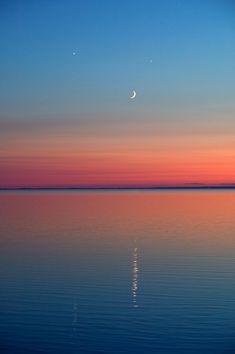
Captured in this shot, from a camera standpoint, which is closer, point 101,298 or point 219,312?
point 219,312

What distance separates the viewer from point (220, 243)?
25016mm

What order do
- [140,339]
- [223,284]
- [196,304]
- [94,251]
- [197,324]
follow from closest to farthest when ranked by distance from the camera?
[140,339]
[197,324]
[196,304]
[223,284]
[94,251]

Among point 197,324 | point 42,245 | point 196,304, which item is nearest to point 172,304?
point 196,304

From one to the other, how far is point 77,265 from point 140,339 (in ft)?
27.6

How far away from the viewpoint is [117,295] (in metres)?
14.6

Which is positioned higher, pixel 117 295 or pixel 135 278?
pixel 135 278

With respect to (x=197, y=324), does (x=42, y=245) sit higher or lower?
higher

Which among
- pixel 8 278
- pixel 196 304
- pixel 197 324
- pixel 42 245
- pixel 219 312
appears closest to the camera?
pixel 197 324

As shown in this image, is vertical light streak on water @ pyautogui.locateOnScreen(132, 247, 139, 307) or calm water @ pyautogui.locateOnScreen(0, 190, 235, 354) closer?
calm water @ pyautogui.locateOnScreen(0, 190, 235, 354)

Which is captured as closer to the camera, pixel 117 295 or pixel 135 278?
pixel 117 295

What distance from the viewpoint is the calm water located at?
1080 cm

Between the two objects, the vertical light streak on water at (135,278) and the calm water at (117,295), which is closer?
the calm water at (117,295)

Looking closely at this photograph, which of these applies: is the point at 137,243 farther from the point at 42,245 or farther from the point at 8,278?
the point at 8,278

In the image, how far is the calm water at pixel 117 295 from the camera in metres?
10.8
